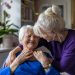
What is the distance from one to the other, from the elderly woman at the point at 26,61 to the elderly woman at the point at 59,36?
0.17 meters

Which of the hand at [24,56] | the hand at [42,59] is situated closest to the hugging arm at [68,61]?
the hand at [42,59]

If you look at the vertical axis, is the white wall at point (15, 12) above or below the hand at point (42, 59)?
above

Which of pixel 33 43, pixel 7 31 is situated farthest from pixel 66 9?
pixel 33 43

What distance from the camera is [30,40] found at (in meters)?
1.76

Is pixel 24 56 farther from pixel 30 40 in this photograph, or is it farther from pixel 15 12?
pixel 15 12

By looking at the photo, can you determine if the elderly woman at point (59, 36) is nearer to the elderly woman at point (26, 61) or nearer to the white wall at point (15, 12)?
the elderly woman at point (26, 61)

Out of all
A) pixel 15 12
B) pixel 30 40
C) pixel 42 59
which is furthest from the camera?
pixel 15 12

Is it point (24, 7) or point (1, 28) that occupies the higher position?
point (24, 7)

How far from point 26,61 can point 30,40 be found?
18cm

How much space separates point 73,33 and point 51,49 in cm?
25

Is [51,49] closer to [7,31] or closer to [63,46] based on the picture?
[63,46]

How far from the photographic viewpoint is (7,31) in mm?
3346

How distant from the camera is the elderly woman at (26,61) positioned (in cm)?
164

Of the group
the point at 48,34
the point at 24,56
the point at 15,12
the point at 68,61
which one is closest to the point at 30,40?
the point at 24,56
